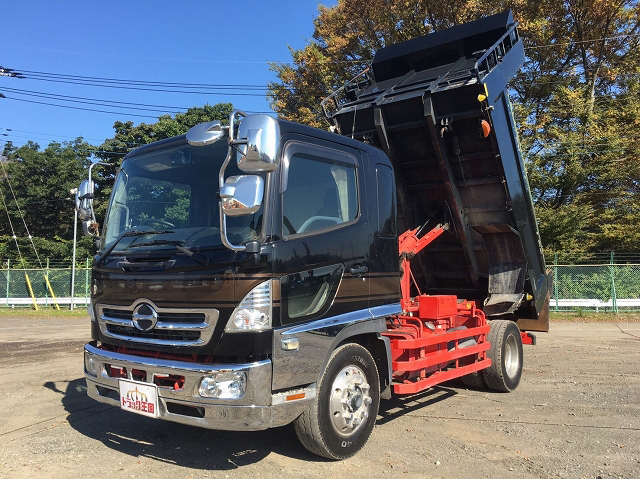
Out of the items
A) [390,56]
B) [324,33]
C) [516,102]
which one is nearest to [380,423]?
[390,56]

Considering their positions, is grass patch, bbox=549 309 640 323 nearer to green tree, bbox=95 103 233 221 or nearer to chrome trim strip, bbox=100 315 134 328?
chrome trim strip, bbox=100 315 134 328

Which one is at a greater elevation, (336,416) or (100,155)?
(100,155)

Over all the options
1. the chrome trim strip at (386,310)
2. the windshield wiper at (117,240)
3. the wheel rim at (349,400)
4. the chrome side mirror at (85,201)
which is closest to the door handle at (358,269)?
the chrome trim strip at (386,310)

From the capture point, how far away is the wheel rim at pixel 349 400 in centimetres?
417

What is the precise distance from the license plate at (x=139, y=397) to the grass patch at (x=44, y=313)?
1676cm

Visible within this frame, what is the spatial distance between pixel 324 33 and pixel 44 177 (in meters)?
22.0

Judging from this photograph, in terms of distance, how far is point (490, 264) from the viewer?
7.14 metres

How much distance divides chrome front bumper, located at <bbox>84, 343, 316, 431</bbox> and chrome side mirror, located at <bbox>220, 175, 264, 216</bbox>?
1.04 meters

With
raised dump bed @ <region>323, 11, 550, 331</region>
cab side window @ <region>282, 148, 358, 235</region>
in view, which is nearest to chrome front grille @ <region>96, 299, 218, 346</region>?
cab side window @ <region>282, 148, 358, 235</region>

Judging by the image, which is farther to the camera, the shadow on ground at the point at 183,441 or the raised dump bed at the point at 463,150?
the raised dump bed at the point at 463,150

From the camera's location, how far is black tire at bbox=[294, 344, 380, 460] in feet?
13.1

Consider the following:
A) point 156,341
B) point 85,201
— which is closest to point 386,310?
point 156,341

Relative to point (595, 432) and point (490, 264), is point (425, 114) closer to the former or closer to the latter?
point (490, 264)

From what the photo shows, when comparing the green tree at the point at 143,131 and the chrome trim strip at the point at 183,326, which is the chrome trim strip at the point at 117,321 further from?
the green tree at the point at 143,131
